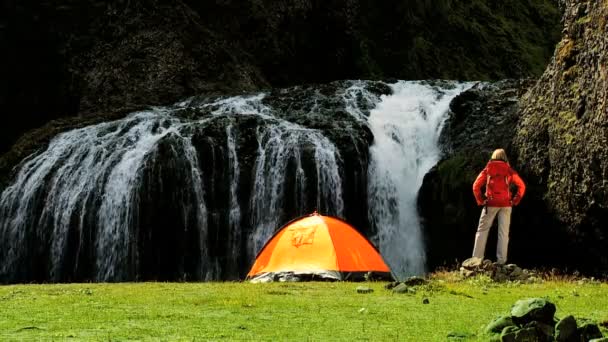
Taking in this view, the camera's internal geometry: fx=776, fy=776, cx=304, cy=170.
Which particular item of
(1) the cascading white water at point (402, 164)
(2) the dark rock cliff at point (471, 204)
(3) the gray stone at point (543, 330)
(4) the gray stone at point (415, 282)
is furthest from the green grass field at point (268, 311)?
(1) the cascading white water at point (402, 164)

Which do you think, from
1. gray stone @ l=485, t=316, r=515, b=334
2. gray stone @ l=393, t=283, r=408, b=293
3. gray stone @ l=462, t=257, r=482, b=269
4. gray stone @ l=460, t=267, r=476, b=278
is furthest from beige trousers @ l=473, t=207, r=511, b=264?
gray stone @ l=485, t=316, r=515, b=334

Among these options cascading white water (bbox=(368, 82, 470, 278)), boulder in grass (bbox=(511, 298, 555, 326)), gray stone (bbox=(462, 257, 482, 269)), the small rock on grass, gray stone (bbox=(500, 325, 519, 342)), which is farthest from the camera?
cascading white water (bbox=(368, 82, 470, 278))

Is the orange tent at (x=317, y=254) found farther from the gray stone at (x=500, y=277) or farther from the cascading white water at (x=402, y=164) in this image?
the cascading white water at (x=402, y=164)

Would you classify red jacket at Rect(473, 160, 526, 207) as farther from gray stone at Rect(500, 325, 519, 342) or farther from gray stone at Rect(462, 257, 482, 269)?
gray stone at Rect(500, 325, 519, 342)

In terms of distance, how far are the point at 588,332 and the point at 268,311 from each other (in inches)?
177

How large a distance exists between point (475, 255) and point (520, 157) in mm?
5079

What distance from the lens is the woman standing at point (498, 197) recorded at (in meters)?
17.6

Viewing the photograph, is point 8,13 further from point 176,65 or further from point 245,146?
point 245,146

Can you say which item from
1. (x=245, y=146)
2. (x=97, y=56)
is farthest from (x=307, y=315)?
(x=97, y=56)

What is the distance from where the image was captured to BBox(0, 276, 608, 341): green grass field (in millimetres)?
8547

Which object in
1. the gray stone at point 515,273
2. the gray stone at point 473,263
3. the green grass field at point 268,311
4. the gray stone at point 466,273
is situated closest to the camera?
the green grass field at point 268,311

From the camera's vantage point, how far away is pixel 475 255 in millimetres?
17750

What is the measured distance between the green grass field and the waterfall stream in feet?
30.9

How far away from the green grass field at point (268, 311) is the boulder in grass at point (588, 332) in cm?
114
